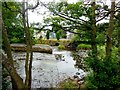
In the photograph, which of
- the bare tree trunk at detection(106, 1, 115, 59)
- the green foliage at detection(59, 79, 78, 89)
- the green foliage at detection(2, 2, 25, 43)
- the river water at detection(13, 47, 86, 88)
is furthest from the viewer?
the river water at detection(13, 47, 86, 88)

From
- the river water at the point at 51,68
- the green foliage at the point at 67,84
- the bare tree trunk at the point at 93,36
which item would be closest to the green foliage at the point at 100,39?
the bare tree trunk at the point at 93,36

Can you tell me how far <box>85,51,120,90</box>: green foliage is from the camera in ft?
9.81

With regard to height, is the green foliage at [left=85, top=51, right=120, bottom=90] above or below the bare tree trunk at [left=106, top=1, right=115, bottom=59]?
below

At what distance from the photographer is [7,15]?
2.94 metres

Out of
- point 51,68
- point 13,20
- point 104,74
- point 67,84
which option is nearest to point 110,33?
point 104,74

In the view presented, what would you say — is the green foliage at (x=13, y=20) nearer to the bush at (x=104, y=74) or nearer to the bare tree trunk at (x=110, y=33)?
the bush at (x=104, y=74)

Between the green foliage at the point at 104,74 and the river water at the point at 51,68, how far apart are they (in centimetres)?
58

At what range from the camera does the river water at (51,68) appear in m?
3.54

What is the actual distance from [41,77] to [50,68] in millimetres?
553

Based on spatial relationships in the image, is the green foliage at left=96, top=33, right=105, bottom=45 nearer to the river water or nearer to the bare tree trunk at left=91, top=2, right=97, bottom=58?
the bare tree trunk at left=91, top=2, right=97, bottom=58

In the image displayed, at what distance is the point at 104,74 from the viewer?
2992 millimetres

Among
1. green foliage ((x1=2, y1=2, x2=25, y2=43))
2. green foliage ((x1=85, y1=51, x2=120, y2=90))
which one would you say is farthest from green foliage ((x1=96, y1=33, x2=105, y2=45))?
green foliage ((x1=2, y1=2, x2=25, y2=43))

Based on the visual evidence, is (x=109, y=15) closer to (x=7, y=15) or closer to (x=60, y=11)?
(x=60, y=11)

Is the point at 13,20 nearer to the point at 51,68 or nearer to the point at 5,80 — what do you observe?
the point at 5,80
